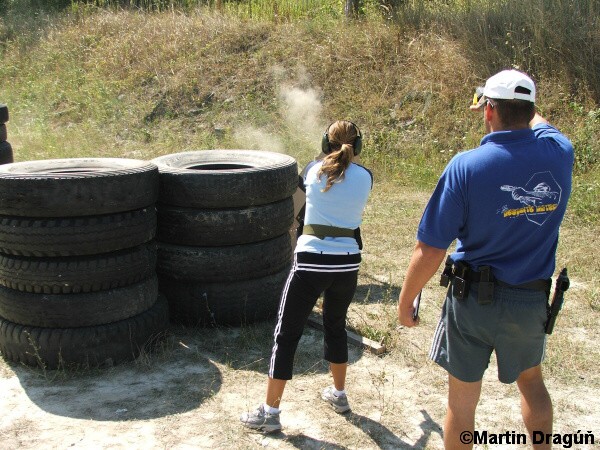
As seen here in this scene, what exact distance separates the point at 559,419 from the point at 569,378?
601 mm

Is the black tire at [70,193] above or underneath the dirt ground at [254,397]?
above

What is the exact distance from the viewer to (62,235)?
15.3ft

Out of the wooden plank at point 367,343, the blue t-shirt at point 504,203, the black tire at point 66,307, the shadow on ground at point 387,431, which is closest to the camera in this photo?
the blue t-shirt at point 504,203

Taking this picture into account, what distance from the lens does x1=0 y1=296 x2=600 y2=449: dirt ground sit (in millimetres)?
4078

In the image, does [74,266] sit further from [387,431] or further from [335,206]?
[387,431]

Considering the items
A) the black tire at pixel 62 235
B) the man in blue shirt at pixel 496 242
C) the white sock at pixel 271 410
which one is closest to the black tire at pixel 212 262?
the black tire at pixel 62 235

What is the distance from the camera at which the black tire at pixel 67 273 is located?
4.73 m

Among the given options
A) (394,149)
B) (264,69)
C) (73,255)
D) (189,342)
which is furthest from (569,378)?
(264,69)

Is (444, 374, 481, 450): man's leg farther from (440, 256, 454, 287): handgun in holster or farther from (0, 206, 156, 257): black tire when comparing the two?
(0, 206, 156, 257): black tire

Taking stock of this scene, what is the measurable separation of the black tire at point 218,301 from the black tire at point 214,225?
1.16 ft

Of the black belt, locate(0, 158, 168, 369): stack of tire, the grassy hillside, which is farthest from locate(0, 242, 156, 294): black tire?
the grassy hillside

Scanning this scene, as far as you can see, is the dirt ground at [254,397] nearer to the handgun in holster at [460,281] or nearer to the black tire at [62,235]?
the black tire at [62,235]

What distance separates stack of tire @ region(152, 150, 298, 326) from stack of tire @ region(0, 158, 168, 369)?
1.36 feet

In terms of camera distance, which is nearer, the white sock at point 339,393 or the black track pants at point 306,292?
the black track pants at point 306,292
